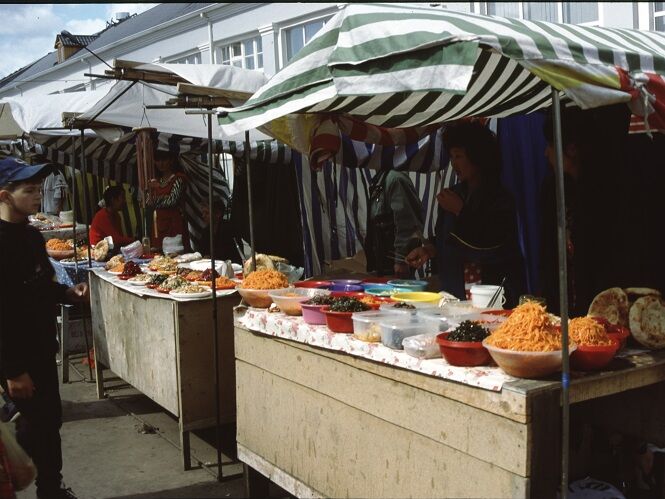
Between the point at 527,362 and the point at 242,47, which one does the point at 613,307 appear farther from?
the point at 242,47

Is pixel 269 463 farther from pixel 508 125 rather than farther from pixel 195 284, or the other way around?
pixel 508 125

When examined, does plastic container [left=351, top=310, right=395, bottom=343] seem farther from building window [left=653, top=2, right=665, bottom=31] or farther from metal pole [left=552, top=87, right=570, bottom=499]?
building window [left=653, top=2, right=665, bottom=31]

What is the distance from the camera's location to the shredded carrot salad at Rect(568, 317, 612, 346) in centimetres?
285

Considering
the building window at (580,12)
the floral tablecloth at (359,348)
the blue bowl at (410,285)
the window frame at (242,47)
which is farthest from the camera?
the window frame at (242,47)

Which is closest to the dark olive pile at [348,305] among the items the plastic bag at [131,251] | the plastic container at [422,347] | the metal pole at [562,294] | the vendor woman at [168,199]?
the plastic container at [422,347]

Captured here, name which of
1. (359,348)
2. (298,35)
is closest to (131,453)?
(359,348)

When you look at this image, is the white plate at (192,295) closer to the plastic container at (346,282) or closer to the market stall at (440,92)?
the market stall at (440,92)

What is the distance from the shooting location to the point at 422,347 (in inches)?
120

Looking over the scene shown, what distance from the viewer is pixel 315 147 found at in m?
5.67

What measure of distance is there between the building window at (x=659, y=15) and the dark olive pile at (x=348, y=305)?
23.5 ft

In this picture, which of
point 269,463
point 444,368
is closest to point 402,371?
point 444,368

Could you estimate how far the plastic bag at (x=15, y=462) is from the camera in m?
2.45

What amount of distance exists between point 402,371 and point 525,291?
1989 millimetres

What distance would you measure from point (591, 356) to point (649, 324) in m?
0.49
